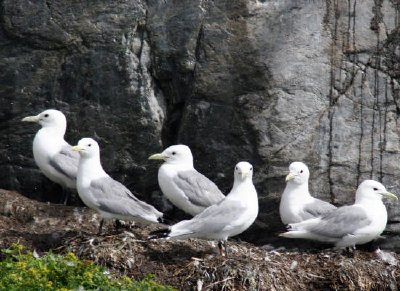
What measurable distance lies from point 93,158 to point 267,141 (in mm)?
1852

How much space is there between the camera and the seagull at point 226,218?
11.1 meters

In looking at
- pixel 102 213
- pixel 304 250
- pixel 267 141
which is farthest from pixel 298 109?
pixel 102 213

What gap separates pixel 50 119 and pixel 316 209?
291cm

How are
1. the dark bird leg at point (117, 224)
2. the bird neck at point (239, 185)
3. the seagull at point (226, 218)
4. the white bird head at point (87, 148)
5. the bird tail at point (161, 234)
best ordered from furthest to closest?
the dark bird leg at point (117, 224)
the white bird head at point (87, 148)
the bird neck at point (239, 185)
the seagull at point (226, 218)
the bird tail at point (161, 234)

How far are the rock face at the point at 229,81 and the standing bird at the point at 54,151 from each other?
0.38 m

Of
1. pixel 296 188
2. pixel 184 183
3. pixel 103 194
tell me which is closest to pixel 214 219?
pixel 184 183

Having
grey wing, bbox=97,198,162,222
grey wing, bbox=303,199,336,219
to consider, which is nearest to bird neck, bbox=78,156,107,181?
grey wing, bbox=97,198,162,222

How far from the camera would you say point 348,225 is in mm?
11859

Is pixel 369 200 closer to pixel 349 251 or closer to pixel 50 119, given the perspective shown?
pixel 349 251

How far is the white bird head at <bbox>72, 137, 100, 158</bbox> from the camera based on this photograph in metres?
12.0

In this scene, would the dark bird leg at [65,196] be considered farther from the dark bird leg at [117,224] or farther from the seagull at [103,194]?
the seagull at [103,194]

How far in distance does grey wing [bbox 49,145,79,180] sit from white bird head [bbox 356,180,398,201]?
292cm

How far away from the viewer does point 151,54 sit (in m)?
12.8

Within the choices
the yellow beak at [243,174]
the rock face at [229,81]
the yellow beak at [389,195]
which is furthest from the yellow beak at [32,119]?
the yellow beak at [389,195]
